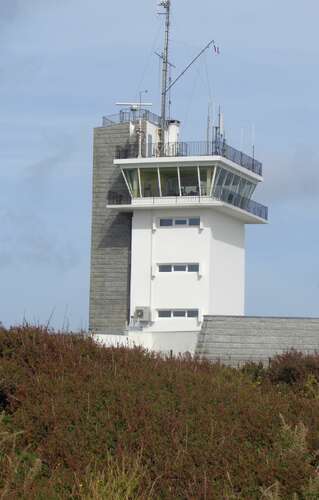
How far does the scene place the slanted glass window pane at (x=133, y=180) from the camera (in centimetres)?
4925

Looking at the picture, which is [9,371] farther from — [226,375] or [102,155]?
[102,155]

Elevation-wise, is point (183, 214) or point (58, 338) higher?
point (183, 214)

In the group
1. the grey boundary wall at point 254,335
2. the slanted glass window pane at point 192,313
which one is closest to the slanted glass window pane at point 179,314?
the slanted glass window pane at point 192,313

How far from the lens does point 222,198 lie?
48.4 metres

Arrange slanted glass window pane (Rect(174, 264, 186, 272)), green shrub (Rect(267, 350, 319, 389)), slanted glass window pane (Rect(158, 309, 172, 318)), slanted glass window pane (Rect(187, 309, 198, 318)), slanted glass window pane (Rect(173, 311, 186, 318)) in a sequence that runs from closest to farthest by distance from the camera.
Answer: green shrub (Rect(267, 350, 319, 389))
slanted glass window pane (Rect(187, 309, 198, 318))
slanted glass window pane (Rect(173, 311, 186, 318))
slanted glass window pane (Rect(158, 309, 172, 318))
slanted glass window pane (Rect(174, 264, 186, 272))

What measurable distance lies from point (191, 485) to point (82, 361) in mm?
4055

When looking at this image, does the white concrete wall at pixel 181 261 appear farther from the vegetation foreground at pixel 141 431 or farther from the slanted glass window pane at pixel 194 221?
the vegetation foreground at pixel 141 431

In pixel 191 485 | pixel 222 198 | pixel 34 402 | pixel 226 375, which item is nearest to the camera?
pixel 191 485

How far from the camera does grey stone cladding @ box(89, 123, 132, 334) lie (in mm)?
49219

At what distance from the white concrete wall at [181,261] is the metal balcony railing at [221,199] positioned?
0.83 m

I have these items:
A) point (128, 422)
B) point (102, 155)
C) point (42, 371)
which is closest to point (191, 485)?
point (128, 422)

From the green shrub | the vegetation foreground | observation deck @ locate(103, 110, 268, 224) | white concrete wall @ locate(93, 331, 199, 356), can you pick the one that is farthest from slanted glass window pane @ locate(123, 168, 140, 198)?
the vegetation foreground

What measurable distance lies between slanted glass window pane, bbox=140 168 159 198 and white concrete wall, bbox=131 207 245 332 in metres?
0.93

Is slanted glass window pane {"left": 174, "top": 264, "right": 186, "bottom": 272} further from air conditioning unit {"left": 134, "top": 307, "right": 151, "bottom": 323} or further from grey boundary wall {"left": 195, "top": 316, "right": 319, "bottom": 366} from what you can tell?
grey boundary wall {"left": 195, "top": 316, "right": 319, "bottom": 366}
